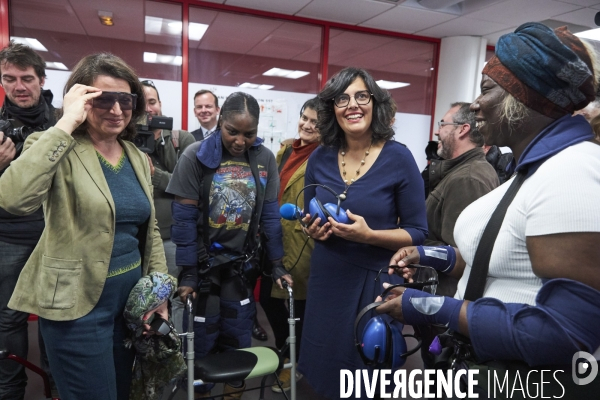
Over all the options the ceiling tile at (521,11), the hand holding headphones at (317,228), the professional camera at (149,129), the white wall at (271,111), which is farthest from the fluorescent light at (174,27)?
the hand holding headphones at (317,228)

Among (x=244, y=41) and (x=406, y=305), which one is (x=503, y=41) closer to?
(x=406, y=305)

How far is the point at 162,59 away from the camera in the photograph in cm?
419

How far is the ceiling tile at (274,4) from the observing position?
414 centimetres

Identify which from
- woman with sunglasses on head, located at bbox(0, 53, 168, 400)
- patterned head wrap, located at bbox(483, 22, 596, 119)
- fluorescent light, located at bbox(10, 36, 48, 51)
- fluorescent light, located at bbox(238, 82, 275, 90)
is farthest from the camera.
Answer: fluorescent light, located at bbox(238, 82, 275, 90)

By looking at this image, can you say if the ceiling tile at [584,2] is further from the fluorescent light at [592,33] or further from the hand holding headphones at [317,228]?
the hand holding headphones at [317,228]

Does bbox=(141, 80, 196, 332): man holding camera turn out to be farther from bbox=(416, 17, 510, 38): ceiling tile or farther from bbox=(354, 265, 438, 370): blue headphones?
bbox=(416, 17, 510, 38): ceiling tile

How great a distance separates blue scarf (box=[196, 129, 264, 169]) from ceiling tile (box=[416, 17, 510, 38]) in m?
3.59

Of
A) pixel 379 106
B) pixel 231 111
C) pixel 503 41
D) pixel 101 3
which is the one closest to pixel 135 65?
pixel 101 3

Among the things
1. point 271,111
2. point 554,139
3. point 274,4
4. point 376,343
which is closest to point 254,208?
point 376,343

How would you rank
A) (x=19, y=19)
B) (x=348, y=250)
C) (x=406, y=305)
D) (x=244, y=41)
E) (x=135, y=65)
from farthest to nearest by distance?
(x=244, y=41), (x=135, y=65), (x=19, y=19), (x=348, y=250), (x=406, y=305)

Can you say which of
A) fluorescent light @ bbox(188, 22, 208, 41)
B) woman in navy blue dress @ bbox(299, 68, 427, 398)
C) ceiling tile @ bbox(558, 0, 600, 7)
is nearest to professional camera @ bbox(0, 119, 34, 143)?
woman in navy blue dress @ bbox(299, 68, 427, 398)

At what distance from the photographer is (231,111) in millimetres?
1997

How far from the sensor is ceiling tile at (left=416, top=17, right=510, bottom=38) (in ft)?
14.8

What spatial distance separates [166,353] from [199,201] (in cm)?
76
